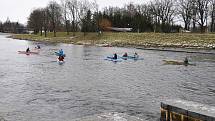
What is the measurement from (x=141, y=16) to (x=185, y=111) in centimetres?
11550

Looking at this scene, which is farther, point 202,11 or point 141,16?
point 141,16

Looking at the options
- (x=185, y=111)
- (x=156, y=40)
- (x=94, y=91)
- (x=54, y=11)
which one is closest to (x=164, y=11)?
(x=156, y=40)

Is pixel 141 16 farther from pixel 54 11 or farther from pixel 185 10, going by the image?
pixel 54 11

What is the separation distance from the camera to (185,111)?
13508mm

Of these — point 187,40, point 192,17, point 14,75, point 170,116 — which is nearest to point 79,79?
point 14,75

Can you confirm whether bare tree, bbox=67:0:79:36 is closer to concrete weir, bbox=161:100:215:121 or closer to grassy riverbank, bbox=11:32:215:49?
grassy riverbank, bbox=11:32:215:49

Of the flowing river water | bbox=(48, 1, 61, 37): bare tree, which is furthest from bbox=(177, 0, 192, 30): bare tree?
the flowing river water

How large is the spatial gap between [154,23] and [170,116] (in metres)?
112

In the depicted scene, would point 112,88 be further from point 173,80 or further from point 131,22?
point 131,22

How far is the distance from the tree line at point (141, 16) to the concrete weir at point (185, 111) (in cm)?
8753

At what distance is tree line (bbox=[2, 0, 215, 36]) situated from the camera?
10488cm

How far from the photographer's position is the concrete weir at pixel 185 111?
42.4ft

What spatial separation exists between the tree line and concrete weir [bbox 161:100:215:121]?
8753 cm

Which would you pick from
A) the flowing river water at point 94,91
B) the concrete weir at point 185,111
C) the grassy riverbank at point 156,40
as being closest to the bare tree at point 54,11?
the grassy riverbank at point 156,40
